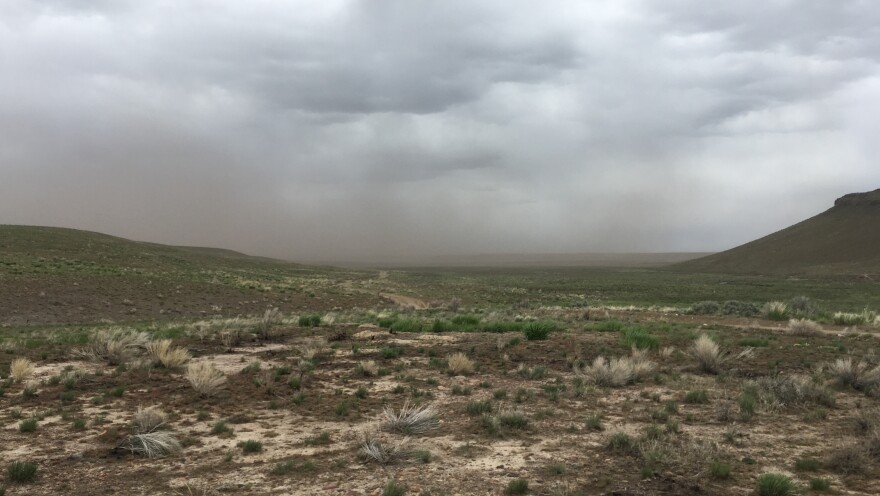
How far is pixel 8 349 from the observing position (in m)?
15.3

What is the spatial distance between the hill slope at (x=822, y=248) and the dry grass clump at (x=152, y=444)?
124 m

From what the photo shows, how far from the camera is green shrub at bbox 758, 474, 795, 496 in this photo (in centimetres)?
621

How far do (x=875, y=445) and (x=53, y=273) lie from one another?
45855mm

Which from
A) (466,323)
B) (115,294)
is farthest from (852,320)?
(115,294)

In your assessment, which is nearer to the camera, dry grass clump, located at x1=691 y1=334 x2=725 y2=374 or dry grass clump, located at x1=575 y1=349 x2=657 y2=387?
dry grass clump, located at x1=575 y1=349 x2=657 y2=387

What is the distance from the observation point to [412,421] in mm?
8570

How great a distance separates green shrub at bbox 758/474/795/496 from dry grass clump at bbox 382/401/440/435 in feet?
15.0

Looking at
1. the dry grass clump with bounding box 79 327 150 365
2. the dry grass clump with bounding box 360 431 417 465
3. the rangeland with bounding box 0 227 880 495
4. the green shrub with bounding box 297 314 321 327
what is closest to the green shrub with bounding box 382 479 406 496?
the rangeland with bounding box 0 227 880 495

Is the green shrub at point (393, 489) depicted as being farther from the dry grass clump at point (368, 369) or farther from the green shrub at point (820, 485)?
the dry grass clump at point (368, 369)

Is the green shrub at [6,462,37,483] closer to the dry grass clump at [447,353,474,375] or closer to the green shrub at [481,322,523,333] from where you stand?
the dry grass clump at [447,353,474,375]

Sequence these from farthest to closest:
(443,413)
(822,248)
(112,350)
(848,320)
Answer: (822,248) → (848,320) → (112,350) → (443,413)

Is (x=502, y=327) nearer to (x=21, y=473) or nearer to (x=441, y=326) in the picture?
(x=441, y=326)

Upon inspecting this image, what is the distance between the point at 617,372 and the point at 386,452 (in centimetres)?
631

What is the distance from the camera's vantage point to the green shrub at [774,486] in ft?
20.4
